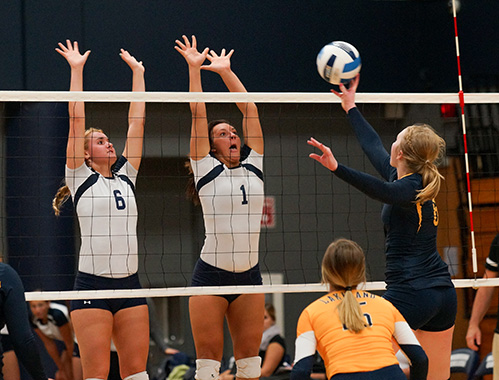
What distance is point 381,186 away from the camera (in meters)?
3.92

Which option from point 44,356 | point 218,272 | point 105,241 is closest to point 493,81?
point 218,272

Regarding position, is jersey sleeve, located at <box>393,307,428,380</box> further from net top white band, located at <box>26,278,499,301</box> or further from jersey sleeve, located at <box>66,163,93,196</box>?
jersey sleeve, located at <box>66,163,93,196</box>

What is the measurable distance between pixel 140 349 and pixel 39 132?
3580mm

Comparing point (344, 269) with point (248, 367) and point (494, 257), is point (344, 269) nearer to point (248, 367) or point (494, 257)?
point (248, 367)

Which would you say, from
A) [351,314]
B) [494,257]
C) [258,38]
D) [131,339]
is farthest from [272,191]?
[351,314]

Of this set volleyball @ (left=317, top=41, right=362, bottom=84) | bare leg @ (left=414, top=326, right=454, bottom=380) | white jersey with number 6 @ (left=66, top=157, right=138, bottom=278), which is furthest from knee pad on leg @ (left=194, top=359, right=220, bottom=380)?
volleyball @ (left=317, top=41, right=362, bottom=84)

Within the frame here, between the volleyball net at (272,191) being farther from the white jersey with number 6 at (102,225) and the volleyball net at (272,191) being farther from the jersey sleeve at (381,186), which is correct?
the jersey sleeve at (381,186)

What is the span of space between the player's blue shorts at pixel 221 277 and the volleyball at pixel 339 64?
1.42 metres

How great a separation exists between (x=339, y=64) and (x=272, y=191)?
150 inches

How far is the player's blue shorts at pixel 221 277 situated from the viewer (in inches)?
190

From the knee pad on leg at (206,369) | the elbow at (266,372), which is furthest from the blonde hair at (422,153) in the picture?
the elbow at (266,372)

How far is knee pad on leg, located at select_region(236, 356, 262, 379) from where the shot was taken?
4754 millimetres

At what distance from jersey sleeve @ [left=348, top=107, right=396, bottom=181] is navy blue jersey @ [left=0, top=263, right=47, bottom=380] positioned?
2.14 m

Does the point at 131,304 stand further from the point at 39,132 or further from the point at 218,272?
the point at 39,132
